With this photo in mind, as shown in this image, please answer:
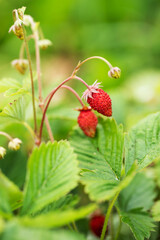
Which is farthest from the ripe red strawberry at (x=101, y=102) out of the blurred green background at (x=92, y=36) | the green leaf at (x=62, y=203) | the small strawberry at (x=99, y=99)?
the blurred green background at (x=92, y=36)

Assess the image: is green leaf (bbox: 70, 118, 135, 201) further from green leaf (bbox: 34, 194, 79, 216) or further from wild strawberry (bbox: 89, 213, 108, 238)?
wild strawberry (bbox: 89, 213, 108, 238)

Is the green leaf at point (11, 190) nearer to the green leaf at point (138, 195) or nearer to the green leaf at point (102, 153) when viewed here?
the green leaf at point (102, 153)

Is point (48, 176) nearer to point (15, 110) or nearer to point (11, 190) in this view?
point (11, 190)

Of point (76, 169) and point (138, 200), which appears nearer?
point (76, 169)

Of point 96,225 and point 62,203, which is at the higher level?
point 62,203

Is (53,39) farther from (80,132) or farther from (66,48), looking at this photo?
(80,132)

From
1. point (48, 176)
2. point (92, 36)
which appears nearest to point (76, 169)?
point (48, 176)
